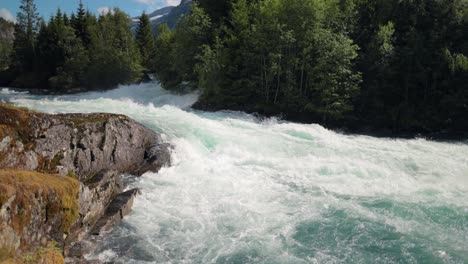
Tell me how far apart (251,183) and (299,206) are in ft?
7.19

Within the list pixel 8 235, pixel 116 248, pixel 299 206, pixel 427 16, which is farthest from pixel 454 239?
pixel 427 16

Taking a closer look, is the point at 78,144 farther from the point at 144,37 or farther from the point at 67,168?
the point at 144,37

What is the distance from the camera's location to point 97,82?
41.7 m

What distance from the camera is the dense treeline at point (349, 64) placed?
22875mm

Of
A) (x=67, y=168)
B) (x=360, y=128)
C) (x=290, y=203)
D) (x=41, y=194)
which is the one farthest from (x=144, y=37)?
(x=41, y=194)

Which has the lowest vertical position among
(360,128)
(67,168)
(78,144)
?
(360,128)

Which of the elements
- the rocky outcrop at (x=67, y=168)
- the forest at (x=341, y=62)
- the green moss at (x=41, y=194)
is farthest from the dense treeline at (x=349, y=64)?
the green moss at (x=41, y=194)

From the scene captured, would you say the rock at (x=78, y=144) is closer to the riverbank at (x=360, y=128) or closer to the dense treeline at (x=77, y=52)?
the riverbank at (x=360, y=128)

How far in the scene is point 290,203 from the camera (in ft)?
35.7

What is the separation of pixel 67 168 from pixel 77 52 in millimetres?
41723

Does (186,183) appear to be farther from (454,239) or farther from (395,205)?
(454,239)

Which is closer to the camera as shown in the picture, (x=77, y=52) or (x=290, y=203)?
(x=290, y=203)

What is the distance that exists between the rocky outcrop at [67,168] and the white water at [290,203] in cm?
71

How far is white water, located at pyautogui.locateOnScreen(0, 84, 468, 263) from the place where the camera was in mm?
8266
